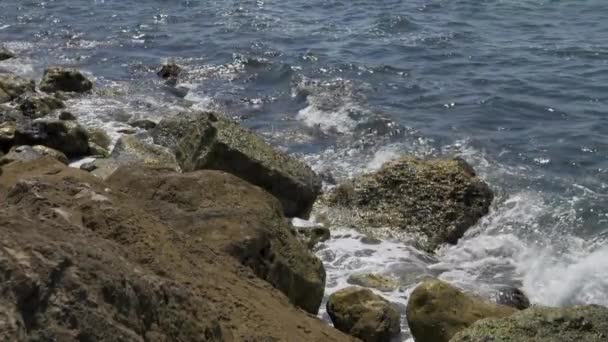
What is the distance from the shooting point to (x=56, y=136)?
14031mm

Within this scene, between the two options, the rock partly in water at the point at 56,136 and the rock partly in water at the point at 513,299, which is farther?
the rock partly in water at the point at 56,136

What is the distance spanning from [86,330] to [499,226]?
32.3 feet

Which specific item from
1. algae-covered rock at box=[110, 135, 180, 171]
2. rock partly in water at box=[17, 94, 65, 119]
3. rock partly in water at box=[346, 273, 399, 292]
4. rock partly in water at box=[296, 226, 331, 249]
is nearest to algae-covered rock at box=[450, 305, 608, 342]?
rock partly in water at box=[346, 273, 399, 292]

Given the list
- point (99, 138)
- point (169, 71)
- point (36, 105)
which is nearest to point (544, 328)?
point (99, 138)

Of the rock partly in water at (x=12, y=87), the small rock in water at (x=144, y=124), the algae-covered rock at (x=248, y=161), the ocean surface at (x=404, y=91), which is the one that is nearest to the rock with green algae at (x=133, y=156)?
the algae-covered rock at (x=248, y=161)

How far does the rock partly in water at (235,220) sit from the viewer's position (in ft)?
23.5

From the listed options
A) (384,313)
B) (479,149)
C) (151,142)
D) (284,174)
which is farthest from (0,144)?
(479,149)

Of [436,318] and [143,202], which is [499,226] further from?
[143,202]

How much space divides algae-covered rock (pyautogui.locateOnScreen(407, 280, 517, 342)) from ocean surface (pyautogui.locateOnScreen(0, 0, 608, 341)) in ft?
2.49

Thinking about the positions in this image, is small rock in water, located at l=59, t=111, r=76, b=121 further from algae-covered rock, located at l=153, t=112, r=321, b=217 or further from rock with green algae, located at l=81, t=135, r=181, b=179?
algae-covered rock, located at l=153, t=112, r=321, b=217

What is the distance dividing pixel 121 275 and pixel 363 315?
4.94m

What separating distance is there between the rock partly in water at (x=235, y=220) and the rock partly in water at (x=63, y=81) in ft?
39.5

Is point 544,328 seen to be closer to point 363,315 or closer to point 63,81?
point 363,315

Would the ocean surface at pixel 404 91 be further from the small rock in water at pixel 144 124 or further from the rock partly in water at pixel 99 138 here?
the rock partly in water at pixel 99 138
